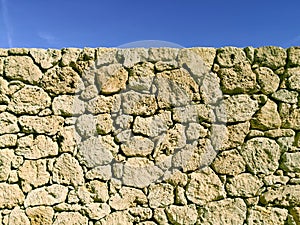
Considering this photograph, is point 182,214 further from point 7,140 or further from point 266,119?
point 7,140

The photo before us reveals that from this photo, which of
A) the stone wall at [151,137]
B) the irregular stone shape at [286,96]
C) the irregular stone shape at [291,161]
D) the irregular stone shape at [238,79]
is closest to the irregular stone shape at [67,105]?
the stone wall at [151,137]

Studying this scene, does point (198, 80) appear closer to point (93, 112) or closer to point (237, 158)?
point (237, 158)

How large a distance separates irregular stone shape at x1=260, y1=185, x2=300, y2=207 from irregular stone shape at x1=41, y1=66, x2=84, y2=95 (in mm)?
2126

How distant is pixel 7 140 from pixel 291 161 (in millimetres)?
2817

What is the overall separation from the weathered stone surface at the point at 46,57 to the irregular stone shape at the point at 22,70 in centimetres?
6

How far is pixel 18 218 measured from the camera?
3.31 m

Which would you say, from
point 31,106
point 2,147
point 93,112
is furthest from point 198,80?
point 2,147

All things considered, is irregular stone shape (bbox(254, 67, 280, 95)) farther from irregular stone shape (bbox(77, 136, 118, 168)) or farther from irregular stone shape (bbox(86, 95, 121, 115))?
irregular stone shape (bbox(77, 136, 118, 168))

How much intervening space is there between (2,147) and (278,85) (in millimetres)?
2822

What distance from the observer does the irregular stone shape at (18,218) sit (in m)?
3.31

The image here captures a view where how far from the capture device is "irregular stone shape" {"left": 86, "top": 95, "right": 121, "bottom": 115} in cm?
338

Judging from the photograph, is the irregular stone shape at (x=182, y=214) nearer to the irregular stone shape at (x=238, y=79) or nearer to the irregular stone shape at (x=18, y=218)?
the irregular stone shape at (x=238, y=79)

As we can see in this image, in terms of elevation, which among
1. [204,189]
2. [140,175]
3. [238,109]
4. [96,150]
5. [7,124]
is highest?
[238,109]

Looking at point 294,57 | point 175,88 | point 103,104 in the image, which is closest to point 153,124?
point 175,88
